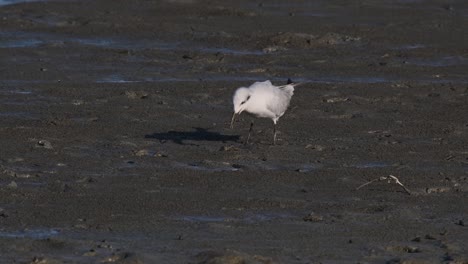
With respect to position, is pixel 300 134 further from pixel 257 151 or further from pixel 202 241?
pixel 202 241

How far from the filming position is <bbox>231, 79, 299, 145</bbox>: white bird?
13008mm

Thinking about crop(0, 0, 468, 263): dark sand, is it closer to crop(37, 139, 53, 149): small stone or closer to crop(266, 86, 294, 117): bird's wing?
crop(37, 139, 53, 149): small stone

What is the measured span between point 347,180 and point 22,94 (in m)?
5.10

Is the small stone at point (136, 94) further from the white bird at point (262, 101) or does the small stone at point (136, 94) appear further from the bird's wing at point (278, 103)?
the bird's wing at point (278, 103)

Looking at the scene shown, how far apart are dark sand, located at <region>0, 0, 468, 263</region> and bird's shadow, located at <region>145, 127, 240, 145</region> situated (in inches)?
1.2

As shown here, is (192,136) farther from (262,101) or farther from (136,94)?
(136,94)

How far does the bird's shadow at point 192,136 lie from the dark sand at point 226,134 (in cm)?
3

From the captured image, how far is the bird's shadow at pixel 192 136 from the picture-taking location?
13375 mm

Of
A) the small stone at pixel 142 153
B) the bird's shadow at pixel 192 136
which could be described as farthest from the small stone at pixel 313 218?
the bird's shadow at pixel 192 136

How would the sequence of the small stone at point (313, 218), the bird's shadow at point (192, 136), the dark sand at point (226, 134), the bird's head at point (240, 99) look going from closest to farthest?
1. the dark sand at point (226, 134)
2. the small stone at point (313, 218)
3. the bird's head at point (240, 99)
4. the bird's shadow at point (192, 136)

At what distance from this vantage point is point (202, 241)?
31.3 feet

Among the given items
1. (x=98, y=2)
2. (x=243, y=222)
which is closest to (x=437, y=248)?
(x=243, y=222)

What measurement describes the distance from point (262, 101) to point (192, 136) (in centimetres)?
83

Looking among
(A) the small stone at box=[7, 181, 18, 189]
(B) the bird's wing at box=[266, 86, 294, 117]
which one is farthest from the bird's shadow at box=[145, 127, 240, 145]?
(A) the small stone at box=[7, 181, 18, 189]
